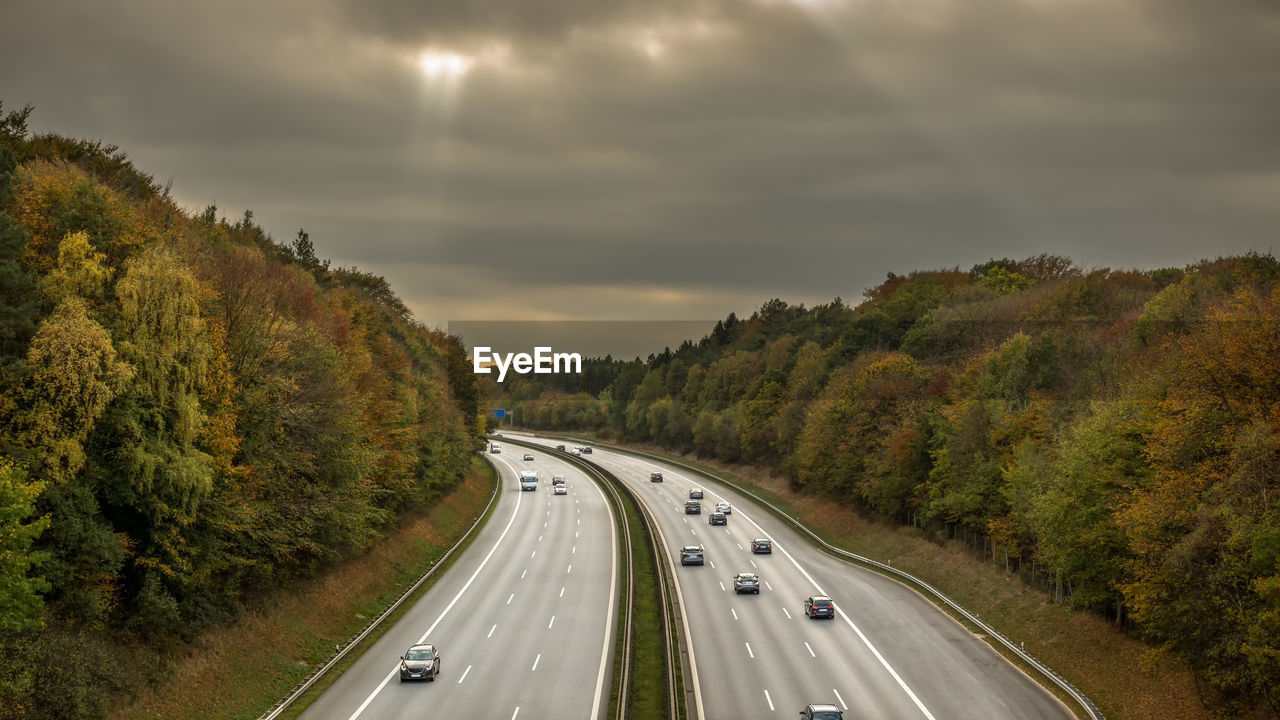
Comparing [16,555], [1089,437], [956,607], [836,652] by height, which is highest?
[1089,437]

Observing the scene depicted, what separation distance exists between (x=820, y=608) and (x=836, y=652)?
19.8ft

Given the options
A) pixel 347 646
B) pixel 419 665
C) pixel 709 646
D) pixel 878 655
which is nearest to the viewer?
pixel 419 665

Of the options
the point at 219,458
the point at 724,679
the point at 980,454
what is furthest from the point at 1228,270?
the point at 219,458

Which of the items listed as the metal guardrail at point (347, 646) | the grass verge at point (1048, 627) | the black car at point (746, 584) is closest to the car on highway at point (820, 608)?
the black car at point (746, 584)

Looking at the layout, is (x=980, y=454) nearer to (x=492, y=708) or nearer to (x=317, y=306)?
(x=492, y=708)

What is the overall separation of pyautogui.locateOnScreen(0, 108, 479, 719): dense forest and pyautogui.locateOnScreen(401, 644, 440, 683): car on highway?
739 cm

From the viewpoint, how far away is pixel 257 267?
161 feet

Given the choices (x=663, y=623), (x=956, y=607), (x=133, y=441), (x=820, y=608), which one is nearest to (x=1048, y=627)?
(x=956, y=607)

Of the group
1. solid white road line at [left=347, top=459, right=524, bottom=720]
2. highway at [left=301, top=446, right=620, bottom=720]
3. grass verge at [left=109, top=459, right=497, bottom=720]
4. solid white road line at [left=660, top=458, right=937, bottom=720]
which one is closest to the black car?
solid white road line at [left=660, top=458, right=937, bottom=720]

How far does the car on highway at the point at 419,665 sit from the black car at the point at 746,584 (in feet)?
70.1

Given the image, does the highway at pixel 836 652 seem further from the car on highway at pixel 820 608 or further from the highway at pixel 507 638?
the highway at pixel 507 638

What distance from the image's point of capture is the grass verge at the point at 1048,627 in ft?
108

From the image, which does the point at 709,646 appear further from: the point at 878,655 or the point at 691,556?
the point at 691,556

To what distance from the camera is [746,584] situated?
53.8 m
